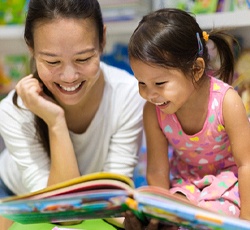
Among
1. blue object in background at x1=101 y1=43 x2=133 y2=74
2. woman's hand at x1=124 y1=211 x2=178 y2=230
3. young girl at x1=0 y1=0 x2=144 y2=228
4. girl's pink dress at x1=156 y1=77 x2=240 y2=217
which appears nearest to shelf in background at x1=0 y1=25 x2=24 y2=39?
blue object in background at x1=101 y1=43 x2=133 y2=74

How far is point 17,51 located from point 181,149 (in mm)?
1321

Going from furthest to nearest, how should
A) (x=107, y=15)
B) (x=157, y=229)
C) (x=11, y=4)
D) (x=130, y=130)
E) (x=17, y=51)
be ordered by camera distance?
(x=17, y=51) < (x=11, y=4) < (x=107, y=15) < (x=130, y=130) < (x=157, y=229)

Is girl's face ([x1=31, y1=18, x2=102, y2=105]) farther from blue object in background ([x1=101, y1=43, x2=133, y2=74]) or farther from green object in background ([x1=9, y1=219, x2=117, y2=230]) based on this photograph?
blue object in background ([x1=101, y1=43, x2=133, y2=74])

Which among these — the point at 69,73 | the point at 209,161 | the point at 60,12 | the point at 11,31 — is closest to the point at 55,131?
the point at 69,73

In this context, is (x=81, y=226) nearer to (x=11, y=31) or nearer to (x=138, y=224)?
(x=138, y=224)

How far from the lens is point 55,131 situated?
45.7 inches

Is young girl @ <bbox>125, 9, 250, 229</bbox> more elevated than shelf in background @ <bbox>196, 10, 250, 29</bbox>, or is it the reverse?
shelf in background @ <bbox>196, 10, 250, 29</bbox>

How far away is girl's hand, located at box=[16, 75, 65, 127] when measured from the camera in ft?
3.79

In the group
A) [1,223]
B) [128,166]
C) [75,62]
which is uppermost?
[75,62]

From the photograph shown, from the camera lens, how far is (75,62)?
107 centimetres

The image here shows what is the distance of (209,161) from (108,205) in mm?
452

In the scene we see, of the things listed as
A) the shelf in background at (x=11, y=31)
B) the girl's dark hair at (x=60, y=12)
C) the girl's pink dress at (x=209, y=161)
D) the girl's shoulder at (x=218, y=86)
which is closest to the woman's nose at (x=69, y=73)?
the girl's dark hair at (x=60, y=12)

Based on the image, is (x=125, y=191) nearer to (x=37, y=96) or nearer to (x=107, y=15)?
(x=37, y=96)

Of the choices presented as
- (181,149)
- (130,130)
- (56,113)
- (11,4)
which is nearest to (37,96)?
(56,113)
